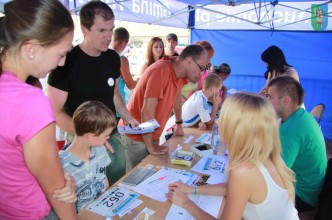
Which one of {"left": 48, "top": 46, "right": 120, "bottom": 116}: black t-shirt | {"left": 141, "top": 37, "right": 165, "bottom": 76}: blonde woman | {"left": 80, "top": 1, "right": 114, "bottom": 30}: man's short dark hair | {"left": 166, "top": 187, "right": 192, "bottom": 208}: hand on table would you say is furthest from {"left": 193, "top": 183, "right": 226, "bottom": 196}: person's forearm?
{"left": 141, "top": 37, "right": 165, "bottom": 76}: blonde woman

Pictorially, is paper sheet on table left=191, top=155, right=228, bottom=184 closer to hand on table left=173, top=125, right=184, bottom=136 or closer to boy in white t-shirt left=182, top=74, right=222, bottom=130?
hand on table left=173, top=125, right=184, bottom=136

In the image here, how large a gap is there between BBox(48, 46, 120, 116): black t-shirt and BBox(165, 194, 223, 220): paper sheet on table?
90 centimetres

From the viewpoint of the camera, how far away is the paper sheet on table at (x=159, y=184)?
1452 millimetres

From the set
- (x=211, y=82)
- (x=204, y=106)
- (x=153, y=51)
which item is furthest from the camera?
(x=153, y=51)

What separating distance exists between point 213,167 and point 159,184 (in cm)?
46

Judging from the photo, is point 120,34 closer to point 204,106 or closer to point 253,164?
point 204,106

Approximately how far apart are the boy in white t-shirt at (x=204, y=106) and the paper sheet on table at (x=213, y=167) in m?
0.88

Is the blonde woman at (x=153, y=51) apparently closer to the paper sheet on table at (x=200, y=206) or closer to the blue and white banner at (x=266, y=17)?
the blue and white banner at (x=266, y=17)

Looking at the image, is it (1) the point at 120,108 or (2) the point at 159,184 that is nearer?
(2) the point at 159,184

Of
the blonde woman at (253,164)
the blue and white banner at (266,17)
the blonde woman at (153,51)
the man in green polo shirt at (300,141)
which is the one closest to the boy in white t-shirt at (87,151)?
the blonde woman at (253,164)

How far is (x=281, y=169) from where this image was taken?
1.25 meters

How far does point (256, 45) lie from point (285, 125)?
4.40 metres

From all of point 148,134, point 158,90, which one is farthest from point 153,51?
point 148,134

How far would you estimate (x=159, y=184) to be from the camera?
156cm
